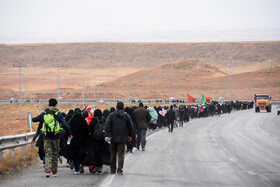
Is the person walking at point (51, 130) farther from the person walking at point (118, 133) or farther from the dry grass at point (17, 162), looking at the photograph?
the dry grass at point (17, 162)

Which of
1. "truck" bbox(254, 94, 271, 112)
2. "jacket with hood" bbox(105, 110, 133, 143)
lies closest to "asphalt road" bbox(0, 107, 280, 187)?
"jacket with hood" bbox(105, 110, 133, 143)

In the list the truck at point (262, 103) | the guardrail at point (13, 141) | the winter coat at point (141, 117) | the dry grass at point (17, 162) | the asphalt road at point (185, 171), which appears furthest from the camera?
the truck at point (262, 103)

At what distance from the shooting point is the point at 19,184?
1066cm

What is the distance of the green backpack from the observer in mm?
11148

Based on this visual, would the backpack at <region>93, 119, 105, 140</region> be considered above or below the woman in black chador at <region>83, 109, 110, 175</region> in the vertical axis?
above

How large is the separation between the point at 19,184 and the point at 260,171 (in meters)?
5.86

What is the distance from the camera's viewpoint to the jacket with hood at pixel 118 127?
1187 cm

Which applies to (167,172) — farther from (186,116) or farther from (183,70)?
(183,70)

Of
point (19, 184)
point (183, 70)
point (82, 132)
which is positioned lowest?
point (19, 184)

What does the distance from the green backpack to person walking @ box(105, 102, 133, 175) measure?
50.5 inches

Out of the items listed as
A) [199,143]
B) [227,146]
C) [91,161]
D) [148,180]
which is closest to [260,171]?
[148,180]

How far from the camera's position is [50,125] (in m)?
11.1

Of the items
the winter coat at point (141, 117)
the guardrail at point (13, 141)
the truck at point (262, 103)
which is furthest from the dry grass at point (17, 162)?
the truck at point (262, 103)

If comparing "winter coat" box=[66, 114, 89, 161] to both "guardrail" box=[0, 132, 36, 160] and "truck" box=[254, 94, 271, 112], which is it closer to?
"guardrail" box=[0, 132, 36, 160]
